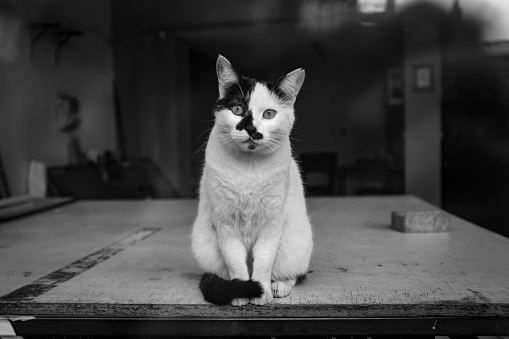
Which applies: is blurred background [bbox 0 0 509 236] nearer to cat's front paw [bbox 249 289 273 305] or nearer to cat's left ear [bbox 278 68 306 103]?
cat's left ear [bbox 278 68 306 103]

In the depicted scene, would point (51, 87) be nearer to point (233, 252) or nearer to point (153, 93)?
point (153, 93)

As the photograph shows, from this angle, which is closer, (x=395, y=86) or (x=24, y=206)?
(x=24, y=206)

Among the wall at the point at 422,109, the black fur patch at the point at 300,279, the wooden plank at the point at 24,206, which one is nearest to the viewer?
the black fur patch at the point at 300,279

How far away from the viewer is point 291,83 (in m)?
1.18

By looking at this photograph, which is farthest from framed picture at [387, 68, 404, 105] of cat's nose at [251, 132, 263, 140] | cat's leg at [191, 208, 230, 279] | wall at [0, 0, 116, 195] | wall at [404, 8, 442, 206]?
cat's nose at [251, 132, 263, 140]

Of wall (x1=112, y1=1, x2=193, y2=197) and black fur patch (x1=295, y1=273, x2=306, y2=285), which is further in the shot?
wall (x1=112, y1=1, x2=193, y2=197)

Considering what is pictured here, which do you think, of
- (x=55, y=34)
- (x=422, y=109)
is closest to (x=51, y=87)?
(x=55, y=34)

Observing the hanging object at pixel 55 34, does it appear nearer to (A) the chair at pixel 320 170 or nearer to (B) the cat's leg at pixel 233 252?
(B) the cat's leg at pixel 233 252

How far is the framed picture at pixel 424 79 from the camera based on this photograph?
5.34 meters

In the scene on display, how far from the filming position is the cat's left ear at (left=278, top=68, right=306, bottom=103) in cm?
117

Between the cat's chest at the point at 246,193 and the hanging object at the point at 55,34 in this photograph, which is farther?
the hanging object at the point at 55,34

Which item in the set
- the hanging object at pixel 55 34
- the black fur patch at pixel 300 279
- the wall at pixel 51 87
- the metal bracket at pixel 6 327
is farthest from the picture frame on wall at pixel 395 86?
the metal bracket at pixel 6 327

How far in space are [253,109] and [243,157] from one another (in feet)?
0.40

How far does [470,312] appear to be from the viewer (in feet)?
3.68
